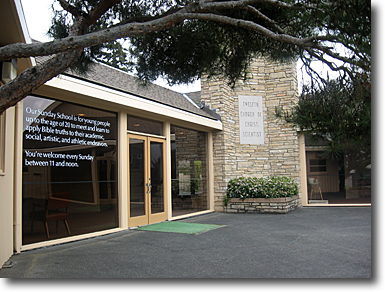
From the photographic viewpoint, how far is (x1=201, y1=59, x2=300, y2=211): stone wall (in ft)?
41.7

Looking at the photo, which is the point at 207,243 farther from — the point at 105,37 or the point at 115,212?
the point at 105,37

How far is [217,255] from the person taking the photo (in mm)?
5773

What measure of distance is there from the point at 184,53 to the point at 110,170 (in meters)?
3.85

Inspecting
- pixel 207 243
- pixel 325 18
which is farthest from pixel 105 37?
pixel 207 243

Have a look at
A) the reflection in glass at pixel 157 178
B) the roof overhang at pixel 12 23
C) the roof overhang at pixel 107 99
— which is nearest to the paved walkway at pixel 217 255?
the reflection in glass at pixel 157 178

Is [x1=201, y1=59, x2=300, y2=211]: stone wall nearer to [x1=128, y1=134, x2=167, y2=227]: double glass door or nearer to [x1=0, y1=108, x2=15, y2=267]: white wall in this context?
[x1=128, y1=134, x2=167, y2=227]: double glass door

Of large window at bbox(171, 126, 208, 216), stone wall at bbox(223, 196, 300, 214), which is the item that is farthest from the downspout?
stone wall at bbox(223, 196, 300, 214)

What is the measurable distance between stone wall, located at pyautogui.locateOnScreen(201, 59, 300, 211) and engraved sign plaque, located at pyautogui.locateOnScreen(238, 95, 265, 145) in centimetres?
16

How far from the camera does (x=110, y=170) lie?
8.16 meters

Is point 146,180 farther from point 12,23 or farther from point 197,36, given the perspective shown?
point 12,23

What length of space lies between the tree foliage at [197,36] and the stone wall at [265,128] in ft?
22.8

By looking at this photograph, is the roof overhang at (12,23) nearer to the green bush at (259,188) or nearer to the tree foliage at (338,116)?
the tree foliage at (338,116)

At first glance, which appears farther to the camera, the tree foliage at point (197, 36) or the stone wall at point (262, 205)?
the stone wall at point (262, 205)

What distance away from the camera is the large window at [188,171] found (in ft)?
35.0
